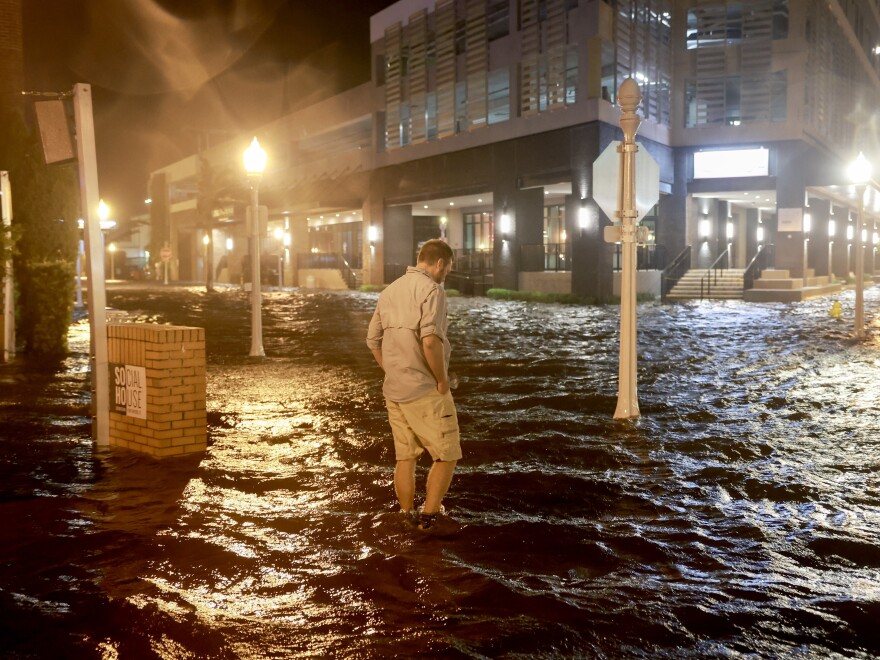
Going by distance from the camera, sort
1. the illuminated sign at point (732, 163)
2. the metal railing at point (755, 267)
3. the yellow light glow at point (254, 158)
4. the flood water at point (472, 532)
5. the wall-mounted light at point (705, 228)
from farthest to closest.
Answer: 1. the wall-mounted light at point (705, 228)
2. the illuminated sign at point (732, 163)
3. the metal railing at point (755, 267)
4. the yellow light glow at point (254, 158)
5. the flood water at point (472, 532)

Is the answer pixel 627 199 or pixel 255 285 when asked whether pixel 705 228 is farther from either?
pixel 627 199

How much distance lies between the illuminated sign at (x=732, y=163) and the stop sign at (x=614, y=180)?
32.6 meters

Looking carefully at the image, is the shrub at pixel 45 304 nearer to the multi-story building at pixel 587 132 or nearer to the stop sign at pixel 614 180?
the stop sign at pixel 614 180

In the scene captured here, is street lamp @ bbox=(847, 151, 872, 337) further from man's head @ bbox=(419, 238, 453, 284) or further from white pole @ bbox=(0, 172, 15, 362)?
white pole @ bbox=(0, 172, 15, 362)

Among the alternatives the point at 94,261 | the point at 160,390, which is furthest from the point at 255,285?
the point at 160,390

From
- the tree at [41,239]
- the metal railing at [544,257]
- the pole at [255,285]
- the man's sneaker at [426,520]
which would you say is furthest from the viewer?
the metal railing at [544,257]

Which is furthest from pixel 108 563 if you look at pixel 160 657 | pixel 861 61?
pixel 861 61

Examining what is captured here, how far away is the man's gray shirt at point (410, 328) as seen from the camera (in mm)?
5074

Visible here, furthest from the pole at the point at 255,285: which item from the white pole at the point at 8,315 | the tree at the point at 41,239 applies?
the white pole at the point at 8,315

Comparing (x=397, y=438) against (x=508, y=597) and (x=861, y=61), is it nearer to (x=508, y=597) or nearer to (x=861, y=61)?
(x=508, y=597)

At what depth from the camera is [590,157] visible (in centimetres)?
3341

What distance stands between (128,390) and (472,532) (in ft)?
12.8

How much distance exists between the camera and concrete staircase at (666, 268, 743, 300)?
3547 cm

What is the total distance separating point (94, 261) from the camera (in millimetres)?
7652
